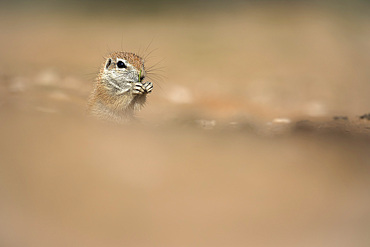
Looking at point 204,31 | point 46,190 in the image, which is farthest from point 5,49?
point 46,190

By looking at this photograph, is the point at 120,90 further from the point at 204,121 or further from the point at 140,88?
the point at 204,121

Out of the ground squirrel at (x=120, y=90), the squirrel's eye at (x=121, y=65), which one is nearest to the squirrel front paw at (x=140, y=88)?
the ground squirrel at (x=120, y=90)

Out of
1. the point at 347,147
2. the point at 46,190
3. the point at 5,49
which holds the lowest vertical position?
the point at 46,190

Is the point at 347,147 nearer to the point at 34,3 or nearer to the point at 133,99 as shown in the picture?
the point at 133,99

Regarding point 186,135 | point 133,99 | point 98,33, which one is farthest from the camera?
point 98,33

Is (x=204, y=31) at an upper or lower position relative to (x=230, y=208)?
upper

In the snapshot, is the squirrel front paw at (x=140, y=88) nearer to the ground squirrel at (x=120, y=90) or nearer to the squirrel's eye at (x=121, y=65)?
the ground squirrel at (x=120, y=90)
